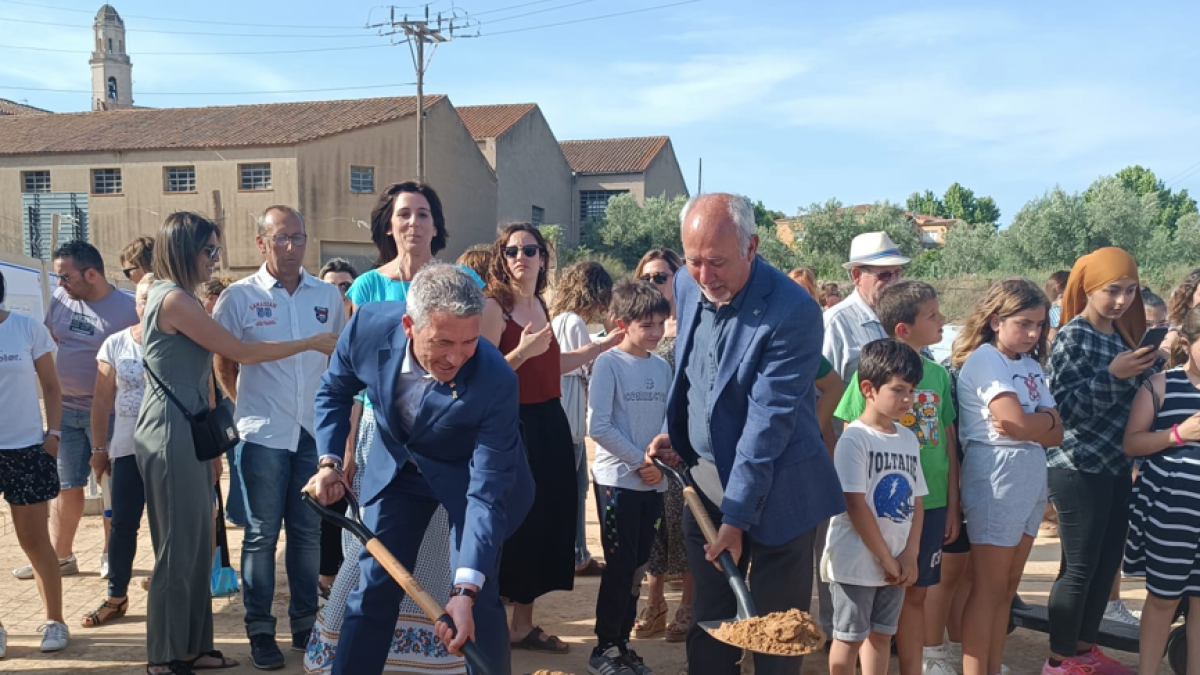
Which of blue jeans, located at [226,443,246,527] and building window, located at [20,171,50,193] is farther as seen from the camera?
building window, located at [20,171,50,193]

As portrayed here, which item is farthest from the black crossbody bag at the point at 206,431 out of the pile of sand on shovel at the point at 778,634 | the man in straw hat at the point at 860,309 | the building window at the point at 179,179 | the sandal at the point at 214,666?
the building window at the point at 179,179

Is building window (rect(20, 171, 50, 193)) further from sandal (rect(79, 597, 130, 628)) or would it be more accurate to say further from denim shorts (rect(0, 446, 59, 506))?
denim shorts (rect(0, 446, 59, 506))

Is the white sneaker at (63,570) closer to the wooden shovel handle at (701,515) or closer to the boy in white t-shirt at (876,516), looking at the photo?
the wooden shovel handle at (701,515)

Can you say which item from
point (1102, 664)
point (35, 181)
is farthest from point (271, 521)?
point (35, 181)

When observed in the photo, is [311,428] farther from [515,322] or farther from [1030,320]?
[1030,320]

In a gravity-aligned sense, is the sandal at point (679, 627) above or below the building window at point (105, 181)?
below

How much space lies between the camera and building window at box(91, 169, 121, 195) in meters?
30.6

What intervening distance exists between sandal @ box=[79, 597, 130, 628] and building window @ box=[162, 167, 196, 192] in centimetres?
2772

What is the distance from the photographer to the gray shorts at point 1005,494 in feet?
12.9

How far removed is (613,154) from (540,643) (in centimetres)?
3779

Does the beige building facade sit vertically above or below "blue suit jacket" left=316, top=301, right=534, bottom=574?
above

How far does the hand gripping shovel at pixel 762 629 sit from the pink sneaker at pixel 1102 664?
2.12 meters

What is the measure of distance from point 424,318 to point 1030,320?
269 centimetres

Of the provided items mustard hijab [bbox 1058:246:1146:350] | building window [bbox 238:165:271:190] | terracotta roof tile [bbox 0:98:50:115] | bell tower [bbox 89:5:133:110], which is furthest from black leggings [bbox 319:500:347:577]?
bell tower [bbox 89:5:133:110]
